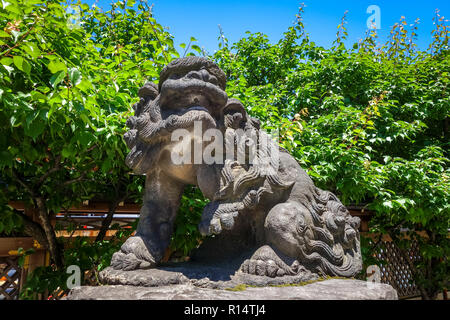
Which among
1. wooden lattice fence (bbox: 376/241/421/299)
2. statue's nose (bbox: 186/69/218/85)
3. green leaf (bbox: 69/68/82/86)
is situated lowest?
wooden lattice fence (bbox: 376/241/421/299)

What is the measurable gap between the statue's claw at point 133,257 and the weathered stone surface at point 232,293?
162 mm

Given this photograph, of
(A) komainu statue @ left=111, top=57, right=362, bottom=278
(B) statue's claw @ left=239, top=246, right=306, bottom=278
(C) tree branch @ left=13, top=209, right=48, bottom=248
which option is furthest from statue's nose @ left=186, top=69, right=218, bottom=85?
(C) tree branch @ left=13, top=209, right=48, bottom=248

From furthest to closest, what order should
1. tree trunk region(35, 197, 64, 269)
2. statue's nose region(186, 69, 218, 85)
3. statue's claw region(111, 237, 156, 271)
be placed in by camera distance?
tree trunk region(35, 197, 64, 269) → statue's nose region(186, 69, 218, 85) → statue's claw region(111, 237, 156, 271)

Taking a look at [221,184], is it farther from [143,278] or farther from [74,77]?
[74,77]

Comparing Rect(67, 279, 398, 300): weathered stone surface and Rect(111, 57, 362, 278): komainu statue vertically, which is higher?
Rect(111, 57, 362, 278): komainu statue

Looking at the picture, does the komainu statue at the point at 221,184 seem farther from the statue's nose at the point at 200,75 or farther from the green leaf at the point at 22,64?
the green leaf at the point at 22,64

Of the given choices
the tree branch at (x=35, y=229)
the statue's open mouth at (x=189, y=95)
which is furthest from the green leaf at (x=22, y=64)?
the tree branch at (x=35, y=229)

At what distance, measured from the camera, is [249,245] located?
85.0 inches

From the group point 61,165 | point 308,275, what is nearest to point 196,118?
point 308,275

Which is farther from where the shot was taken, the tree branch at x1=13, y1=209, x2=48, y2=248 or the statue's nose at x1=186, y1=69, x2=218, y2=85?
the tree branch at x1=13, y1=209, x2=48, y2=248

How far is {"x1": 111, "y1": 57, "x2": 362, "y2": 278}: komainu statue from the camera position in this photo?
1.82 metres

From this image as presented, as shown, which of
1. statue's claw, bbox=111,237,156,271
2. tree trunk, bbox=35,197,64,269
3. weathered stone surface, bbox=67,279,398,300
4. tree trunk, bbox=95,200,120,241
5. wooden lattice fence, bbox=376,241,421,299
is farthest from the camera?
wooden lattice fence, bbox=376,241,421,299

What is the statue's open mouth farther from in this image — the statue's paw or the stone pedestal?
the stone pedestal

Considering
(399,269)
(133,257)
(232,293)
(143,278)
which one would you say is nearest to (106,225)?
(133,257)
